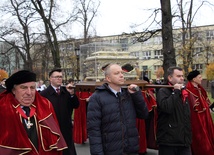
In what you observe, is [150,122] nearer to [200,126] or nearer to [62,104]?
[200,126]

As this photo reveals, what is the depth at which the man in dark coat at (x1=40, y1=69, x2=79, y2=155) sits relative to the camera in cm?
563

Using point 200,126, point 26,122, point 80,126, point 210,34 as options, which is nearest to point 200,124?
point 200,126

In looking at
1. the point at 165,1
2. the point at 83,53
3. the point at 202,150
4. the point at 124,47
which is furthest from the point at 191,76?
the point at 83,53

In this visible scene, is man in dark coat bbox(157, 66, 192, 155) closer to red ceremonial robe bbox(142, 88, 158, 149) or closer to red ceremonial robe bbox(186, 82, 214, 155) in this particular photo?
red ceremonial robe bbox(186, 82, 214, 155)

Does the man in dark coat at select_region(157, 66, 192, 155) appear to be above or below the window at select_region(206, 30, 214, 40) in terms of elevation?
below

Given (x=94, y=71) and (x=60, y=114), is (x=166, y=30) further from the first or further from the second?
(x=60, y=114)

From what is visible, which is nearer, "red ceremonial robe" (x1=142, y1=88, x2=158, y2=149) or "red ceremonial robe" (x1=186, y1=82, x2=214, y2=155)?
"red ceremonial robe" (x1=186, y1=82, x2=214, y2=155)

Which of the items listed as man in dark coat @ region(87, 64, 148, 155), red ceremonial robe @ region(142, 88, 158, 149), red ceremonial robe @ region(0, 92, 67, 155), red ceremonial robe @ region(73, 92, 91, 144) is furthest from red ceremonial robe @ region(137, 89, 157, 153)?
red ceremonial robe @ region(0, 92, 67, 155)

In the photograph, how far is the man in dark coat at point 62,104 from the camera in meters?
5.63

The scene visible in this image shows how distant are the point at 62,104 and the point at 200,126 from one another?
255cm

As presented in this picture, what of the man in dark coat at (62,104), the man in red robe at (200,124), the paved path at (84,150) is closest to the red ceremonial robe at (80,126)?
the paved path at (84,150)

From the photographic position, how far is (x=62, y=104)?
569cm

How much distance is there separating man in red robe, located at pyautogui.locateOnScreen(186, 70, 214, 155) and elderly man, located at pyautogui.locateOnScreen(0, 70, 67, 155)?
119 inches

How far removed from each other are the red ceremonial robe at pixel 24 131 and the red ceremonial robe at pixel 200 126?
3.02 meters
